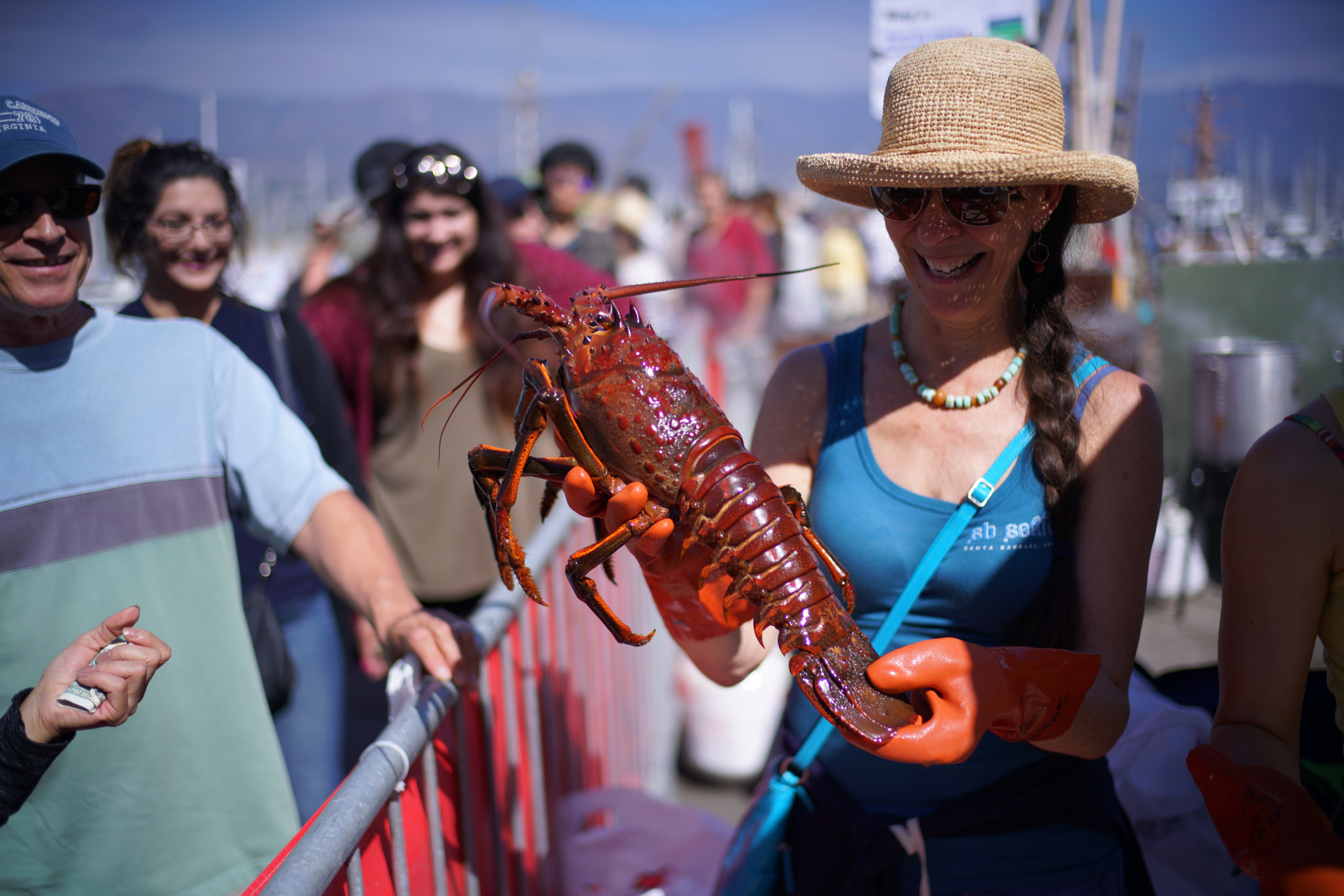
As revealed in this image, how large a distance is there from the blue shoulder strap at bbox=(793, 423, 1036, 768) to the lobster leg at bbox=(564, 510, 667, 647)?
55cm

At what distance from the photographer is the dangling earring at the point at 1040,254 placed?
185 cm

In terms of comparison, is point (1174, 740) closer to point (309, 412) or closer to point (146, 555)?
point (146, 555)

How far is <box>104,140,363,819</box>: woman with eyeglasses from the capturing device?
1918mm

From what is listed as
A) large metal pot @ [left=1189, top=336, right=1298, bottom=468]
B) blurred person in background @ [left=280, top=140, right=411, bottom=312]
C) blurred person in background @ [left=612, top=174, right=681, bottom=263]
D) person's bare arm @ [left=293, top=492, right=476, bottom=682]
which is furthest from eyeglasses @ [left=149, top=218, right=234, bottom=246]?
blurred person in background @ [left=612, top=174, right=681, bottom=263]

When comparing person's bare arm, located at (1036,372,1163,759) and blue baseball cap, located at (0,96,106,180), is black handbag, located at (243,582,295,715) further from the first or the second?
person's bare arm, located at (1036,372,1163,759)

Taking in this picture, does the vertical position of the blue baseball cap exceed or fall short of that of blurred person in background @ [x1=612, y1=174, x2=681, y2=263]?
it falls short

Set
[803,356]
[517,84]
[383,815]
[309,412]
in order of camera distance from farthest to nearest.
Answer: [517,84] < [309,412] < [803,356] < [383,815]

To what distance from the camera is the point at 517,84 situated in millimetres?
37125

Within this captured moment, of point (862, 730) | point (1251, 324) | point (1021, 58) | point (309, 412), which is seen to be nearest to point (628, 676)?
point (309, 412)

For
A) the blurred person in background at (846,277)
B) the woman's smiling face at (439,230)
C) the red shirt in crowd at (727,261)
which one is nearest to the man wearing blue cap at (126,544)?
the woman's smiling face at (439,230)

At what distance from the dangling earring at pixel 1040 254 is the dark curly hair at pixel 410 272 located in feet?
7.82

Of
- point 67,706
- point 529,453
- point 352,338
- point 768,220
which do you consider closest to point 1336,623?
point 529,453

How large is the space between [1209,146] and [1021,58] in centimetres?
421

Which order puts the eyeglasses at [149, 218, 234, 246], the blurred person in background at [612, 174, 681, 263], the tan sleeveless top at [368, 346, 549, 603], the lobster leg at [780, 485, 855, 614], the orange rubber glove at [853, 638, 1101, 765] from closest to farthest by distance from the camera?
the orange rubber glove at [853, 638, 1101, 765]
the lobster leg at [780, 485, 855, 614]
the eyeglasses at [149, 218, 234, 246]
the tan sleeveless top at [368, 346, 549, 603]
the blurred person in background at [612, 174, 681, 263]
